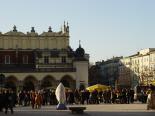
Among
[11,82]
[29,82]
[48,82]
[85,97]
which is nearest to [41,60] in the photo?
[48,82]

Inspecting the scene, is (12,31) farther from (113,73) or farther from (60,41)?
(113,73)

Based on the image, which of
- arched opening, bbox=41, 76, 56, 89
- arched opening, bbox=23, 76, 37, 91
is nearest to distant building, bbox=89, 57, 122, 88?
arched opening, bbox=41, 76, 56, 89

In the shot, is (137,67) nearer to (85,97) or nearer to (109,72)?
(109,72)

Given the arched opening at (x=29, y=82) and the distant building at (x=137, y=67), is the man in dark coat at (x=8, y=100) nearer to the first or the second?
the arched opening at (x=29, y=82)

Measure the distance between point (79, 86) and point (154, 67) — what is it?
54696 mm

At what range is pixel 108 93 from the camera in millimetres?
50469

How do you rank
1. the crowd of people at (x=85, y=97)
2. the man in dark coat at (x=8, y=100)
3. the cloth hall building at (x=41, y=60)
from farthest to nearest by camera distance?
1. the cloth hall building at (x=41, y=60)
2. the crowd of people at (x=85, y=97)
3. the man in dark coat at (x=8, y=100)

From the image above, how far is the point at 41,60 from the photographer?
92562 mm

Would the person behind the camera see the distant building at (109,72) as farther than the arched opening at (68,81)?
Yes

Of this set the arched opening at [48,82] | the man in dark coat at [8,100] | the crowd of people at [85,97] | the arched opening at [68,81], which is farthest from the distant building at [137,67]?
the man in dark coat at [8,100]

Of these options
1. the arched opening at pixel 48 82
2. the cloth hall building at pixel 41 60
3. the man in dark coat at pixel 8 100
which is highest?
the cloth hall building at pixel 41 60

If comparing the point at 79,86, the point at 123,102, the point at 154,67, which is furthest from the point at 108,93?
the point at 154,67

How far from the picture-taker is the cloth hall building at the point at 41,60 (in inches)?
3536

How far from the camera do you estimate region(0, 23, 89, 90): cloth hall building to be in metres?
89.8
